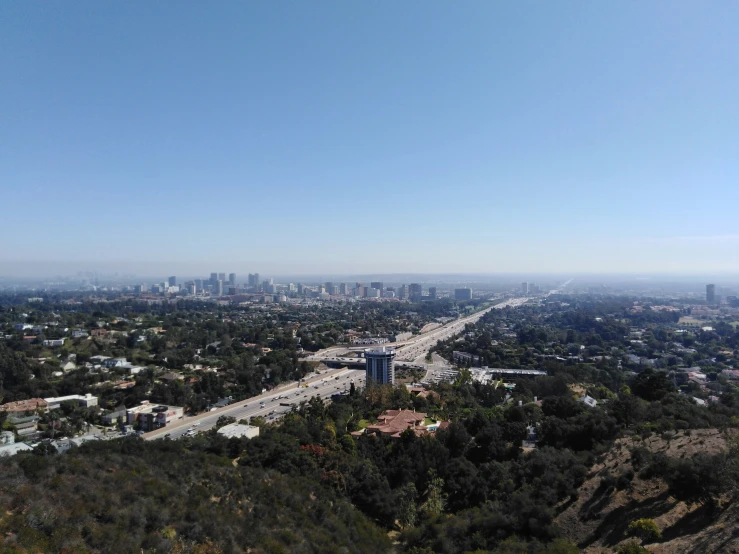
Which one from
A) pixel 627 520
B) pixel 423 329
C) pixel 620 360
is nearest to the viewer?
pixel 627 520

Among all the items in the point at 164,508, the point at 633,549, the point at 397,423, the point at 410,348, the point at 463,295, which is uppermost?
the point at 164,508

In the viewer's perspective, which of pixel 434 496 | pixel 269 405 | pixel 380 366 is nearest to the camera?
pixel 434 496

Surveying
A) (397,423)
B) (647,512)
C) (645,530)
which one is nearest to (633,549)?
(645,530)

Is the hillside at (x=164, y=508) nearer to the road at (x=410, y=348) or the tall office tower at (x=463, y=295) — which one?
the road at (x=410, y=348)

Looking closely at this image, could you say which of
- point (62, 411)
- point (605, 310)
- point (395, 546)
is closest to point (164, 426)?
point (62, 411)

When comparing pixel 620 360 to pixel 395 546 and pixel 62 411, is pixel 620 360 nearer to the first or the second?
pixel 395 546

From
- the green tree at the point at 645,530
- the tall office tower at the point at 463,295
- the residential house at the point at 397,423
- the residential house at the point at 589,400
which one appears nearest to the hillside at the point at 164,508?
the green tree at the point at 645,530

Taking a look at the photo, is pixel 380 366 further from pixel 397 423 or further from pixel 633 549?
pixel 633 549
